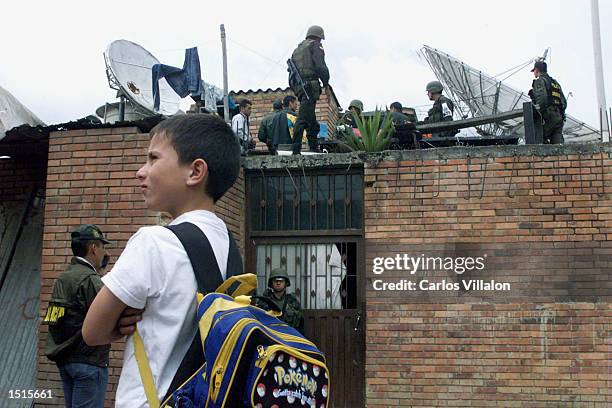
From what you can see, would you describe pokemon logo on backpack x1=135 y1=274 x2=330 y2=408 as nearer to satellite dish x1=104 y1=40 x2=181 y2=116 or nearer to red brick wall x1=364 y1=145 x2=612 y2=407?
red brick wall x1=364 y1=145 x2=612 y2=407

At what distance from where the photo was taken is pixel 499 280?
23.8ft

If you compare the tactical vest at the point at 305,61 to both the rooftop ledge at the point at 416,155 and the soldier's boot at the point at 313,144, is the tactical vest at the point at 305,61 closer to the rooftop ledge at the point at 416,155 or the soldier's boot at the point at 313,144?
the soldier's boot at the point at 313,144

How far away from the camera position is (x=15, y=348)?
7328 mm

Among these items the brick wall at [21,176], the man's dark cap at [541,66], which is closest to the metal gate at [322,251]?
the brick wall at [21,176]

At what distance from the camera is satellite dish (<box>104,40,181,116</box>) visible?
8.34 meters

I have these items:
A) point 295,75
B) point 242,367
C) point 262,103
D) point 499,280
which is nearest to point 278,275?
point 499,280

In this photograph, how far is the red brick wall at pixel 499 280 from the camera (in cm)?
701

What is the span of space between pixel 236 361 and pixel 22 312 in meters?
6.66

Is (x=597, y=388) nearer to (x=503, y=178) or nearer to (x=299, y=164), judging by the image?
(x=503, y=178)

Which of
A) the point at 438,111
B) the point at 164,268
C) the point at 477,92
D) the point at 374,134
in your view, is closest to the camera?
the point at 164,268

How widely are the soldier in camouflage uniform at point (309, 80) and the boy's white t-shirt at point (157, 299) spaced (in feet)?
22.2

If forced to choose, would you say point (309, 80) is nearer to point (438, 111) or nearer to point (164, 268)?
point (438, 111)

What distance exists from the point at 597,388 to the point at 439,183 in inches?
107

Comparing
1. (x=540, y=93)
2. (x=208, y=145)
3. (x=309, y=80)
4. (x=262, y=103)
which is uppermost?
(x=262, y=103)
